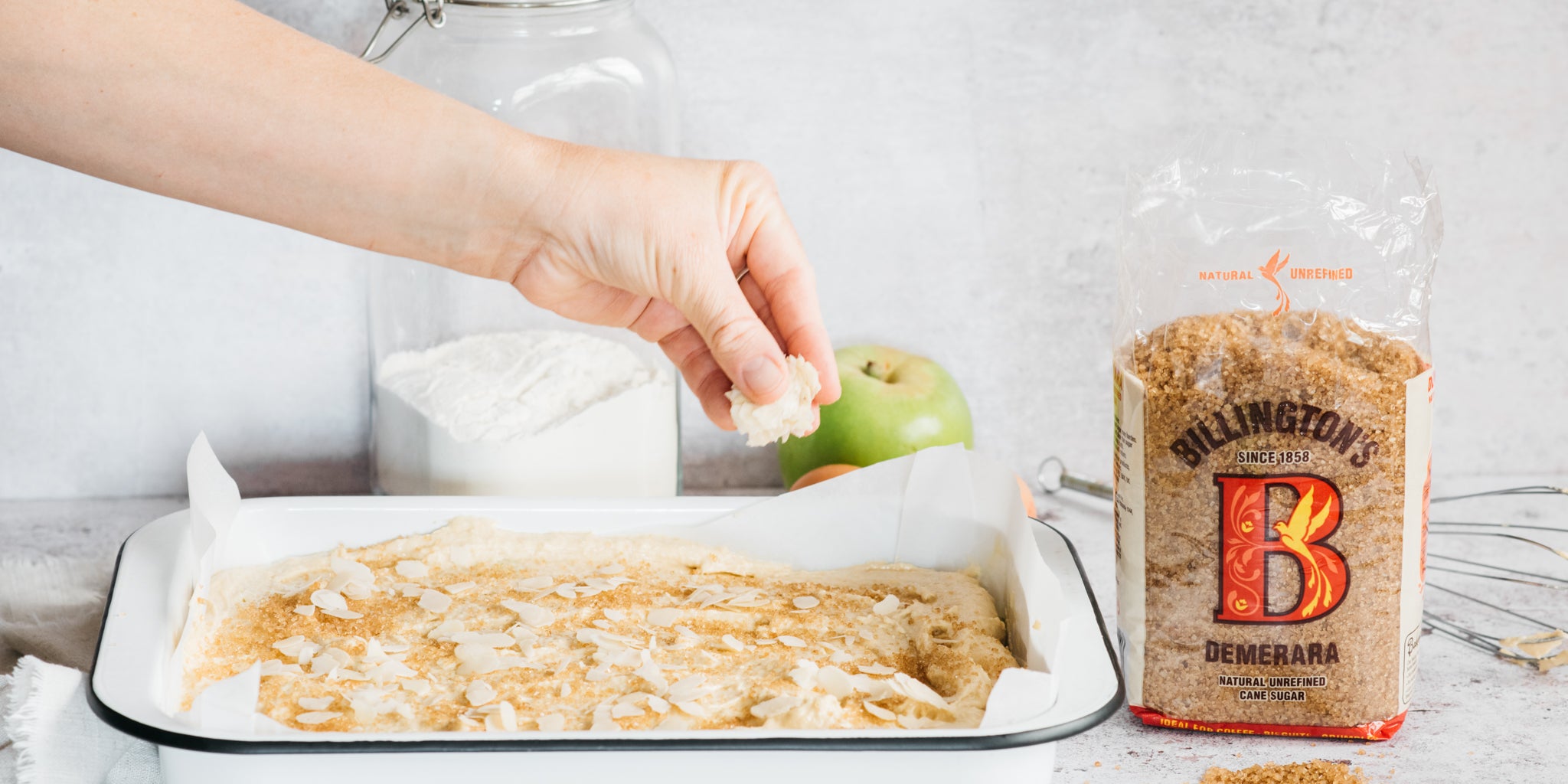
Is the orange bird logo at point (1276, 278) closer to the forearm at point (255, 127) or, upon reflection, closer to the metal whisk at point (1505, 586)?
the metal whisk at point (1505, 586)

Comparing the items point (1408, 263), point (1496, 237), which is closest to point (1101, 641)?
point (1408, 263)

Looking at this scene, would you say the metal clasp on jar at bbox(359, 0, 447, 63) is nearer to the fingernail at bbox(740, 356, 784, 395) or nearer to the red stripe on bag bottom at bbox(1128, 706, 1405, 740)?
the fingernail at bbox(740, 356, 784, 395)

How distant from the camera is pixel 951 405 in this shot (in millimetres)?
1169

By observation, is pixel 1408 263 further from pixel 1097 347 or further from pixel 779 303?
pixel 1097 347

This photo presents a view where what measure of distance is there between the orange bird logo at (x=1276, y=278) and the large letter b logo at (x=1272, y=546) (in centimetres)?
10

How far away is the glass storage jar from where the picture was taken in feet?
3.40

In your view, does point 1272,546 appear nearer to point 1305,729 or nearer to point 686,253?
point 1305,729

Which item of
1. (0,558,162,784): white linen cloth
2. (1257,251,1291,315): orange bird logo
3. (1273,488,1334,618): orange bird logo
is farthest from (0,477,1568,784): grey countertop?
(0,558,162,784): white linen cloth

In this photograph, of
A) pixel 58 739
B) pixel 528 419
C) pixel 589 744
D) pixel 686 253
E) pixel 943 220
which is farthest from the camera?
pixel 943 220

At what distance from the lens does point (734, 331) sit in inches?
32.6

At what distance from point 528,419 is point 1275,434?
60 centimetres

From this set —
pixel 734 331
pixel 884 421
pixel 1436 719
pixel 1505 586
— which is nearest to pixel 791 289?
pixel 734 331

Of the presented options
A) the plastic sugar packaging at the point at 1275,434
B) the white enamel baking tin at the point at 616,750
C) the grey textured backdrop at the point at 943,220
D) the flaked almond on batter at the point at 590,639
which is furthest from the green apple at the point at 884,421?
the white enamel baking tin at the point at 616,750

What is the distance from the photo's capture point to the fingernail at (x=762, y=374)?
2.73ft
